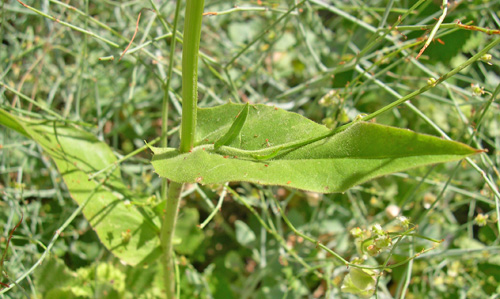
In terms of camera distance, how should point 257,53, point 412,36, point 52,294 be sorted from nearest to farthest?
point 52,294
point 412,36
point 257,53

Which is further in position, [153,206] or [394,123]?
[394,123]

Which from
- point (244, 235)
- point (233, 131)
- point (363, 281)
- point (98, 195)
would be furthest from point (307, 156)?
point (244, 235)

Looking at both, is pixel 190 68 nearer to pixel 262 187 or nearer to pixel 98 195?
pixel 98 195

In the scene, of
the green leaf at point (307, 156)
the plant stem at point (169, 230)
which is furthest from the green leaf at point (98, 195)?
the green leaf at point (307, 156)

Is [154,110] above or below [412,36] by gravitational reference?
below

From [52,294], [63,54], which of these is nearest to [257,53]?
[63,54]

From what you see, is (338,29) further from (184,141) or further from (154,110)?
(184,141)
